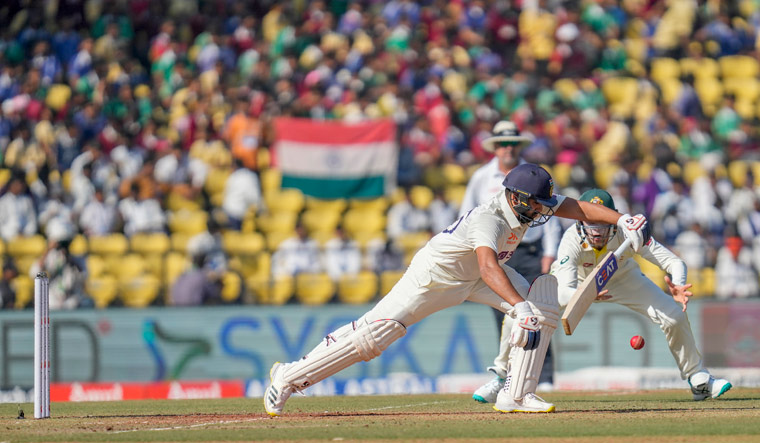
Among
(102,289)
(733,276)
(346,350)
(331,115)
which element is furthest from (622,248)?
(331,115)

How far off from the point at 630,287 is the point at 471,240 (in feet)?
7.17

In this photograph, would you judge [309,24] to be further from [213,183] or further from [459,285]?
[459,285]

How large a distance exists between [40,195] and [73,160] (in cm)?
103

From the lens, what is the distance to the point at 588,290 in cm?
842

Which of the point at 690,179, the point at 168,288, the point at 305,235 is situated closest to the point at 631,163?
the point at 690,179

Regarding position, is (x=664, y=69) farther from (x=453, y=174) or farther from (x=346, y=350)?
(x=346, y=350)

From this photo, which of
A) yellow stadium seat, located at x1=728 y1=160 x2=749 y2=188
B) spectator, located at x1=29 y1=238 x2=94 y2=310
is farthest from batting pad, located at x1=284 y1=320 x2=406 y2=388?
yellow stadium seat, located at x1=728 y1=160 x2=749 y2=188

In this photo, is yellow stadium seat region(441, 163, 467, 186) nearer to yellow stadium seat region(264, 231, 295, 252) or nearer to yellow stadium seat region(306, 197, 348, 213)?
yellow stadium seat region(306, 197, 348, 213)

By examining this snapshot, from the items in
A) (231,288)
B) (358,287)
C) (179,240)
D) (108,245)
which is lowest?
(358,287)

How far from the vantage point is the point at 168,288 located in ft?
47.8

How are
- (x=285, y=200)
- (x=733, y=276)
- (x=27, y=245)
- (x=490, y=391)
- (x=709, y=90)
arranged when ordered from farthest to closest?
(x=709, y=90), (x=285, y=200), (x=27, y=245), (x=733, y=276), (x=490, y=391)

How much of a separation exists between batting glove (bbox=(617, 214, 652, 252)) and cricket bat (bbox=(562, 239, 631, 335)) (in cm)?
10

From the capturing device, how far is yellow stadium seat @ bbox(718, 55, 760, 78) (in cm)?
2084

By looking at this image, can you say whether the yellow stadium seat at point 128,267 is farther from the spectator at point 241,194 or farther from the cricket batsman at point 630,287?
the cricket batsman at point 630,287
